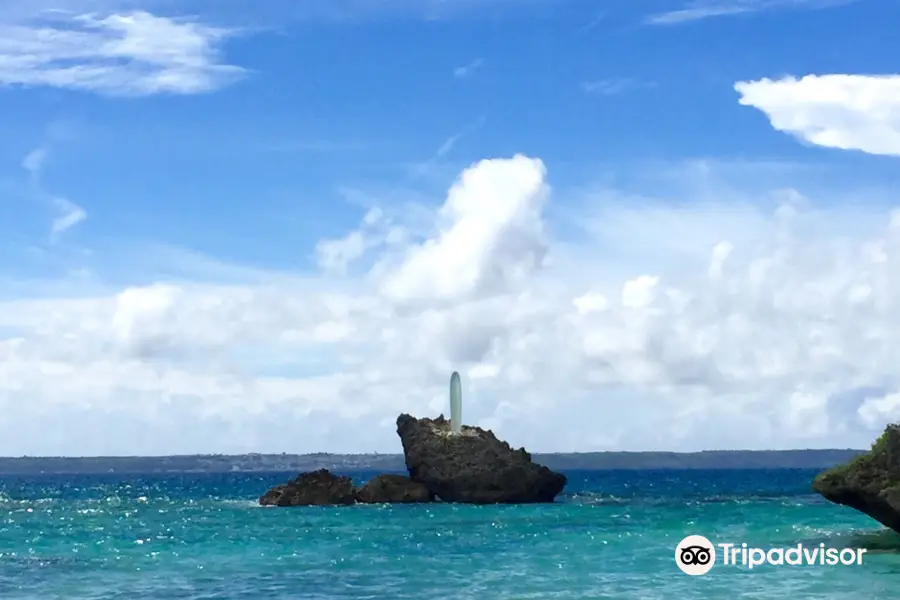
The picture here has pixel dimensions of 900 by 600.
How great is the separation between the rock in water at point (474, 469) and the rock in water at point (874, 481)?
3969 cm

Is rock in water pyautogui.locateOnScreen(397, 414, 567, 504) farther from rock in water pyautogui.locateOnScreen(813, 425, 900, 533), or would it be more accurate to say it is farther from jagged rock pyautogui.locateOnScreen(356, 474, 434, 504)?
rock in water pyautogui.locateOnScreen(813, 425, 900, 533)

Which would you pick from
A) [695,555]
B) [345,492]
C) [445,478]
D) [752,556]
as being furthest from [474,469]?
[695,555]

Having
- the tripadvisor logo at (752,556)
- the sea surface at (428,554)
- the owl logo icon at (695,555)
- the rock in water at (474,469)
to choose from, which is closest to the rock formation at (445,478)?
the rock in water at (474,469)

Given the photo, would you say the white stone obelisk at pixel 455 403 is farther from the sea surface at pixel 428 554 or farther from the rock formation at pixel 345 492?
the sea surface at pixel 428 554

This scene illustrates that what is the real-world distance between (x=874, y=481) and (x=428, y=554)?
16.9 meters

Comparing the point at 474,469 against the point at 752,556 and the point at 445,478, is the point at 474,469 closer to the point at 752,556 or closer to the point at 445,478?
the point at 445,478

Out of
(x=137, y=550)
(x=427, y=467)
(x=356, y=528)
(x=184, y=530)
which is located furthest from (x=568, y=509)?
(x=137, y=550)

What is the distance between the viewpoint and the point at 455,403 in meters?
93.5

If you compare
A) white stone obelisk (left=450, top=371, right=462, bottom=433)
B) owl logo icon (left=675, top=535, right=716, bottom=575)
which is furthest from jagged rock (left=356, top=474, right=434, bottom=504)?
owl logo icon (left=675, top=535, right=716, bottom=575)

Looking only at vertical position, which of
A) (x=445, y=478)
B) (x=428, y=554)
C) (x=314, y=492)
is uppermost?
(x=445, y=478)

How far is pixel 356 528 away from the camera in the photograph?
6391 cm

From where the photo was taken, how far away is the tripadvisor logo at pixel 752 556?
43375mm

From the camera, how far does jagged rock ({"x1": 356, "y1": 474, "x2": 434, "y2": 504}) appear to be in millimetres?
88000

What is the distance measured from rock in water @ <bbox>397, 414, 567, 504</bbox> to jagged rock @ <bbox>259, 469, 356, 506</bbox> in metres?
4.96
